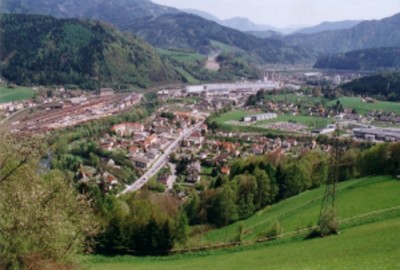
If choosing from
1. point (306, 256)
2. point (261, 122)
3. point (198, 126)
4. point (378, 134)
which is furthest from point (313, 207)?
point (261, 122)

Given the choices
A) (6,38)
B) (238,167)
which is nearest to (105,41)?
(6,38)

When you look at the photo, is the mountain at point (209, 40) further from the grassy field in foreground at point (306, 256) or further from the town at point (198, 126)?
the grassy field in foreground at point (306, 256)

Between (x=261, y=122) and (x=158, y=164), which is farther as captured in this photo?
(x=261, y=122)

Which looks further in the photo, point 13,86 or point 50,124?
point 13,86

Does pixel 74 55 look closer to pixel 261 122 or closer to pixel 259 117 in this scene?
pixel 259 117

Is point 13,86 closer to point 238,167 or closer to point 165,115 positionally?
point 165,115

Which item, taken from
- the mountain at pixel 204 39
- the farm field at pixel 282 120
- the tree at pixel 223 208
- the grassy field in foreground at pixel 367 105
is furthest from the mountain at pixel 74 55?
the tree at pixel 223 208

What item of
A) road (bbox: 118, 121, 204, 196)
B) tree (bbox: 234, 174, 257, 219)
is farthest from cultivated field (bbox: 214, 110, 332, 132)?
tree (bbox: 234, 174, 257, 219)
